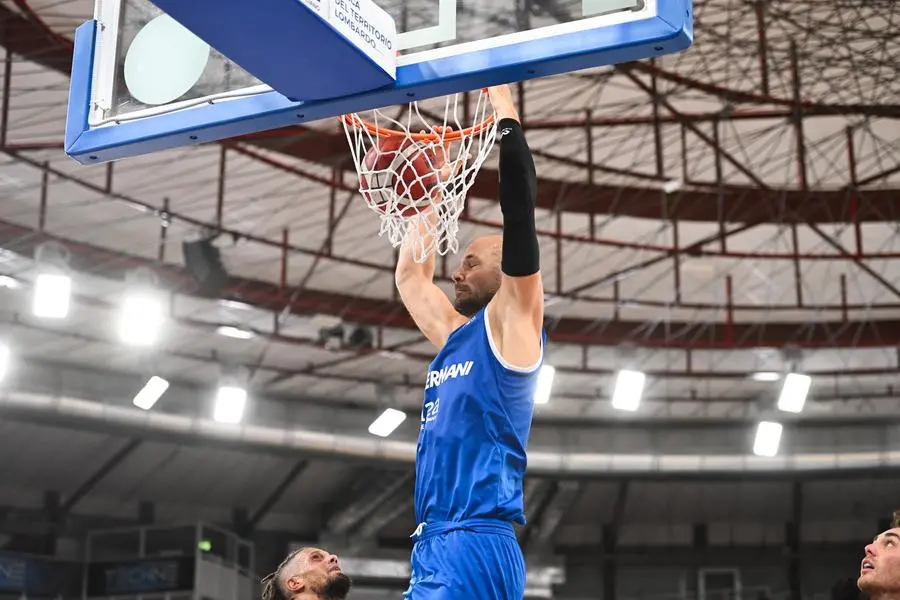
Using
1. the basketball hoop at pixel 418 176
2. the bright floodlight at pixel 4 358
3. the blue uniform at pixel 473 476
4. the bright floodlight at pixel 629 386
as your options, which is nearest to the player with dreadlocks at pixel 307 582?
the basketball hoop at pixel 418 176

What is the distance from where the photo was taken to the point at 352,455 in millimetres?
25328

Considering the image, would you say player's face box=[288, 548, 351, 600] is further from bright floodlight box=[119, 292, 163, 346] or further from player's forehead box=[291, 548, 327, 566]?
bright floodlight box=[119, 292, 163, 346]

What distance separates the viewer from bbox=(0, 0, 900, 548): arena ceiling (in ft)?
60.5

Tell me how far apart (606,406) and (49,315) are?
16.8 m

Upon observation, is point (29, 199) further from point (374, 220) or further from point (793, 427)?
point (793, 427)

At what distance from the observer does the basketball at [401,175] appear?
22.7ft

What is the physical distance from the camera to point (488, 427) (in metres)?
5.15

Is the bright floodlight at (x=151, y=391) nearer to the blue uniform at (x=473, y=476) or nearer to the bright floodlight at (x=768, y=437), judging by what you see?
the bright floodlight at (x=768, y=437)

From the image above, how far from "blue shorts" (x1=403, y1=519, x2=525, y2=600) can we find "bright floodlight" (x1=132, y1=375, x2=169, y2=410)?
16903mm

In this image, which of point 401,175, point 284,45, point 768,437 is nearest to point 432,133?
point 401,175

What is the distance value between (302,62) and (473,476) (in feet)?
6.07

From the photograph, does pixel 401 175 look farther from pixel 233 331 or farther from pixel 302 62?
pixel 233 331

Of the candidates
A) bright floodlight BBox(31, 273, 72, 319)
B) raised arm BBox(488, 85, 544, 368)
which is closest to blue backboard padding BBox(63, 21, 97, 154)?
raised arm BBox(488, 85, 544, 368)

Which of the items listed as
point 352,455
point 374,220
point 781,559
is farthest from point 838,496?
point 374,220
